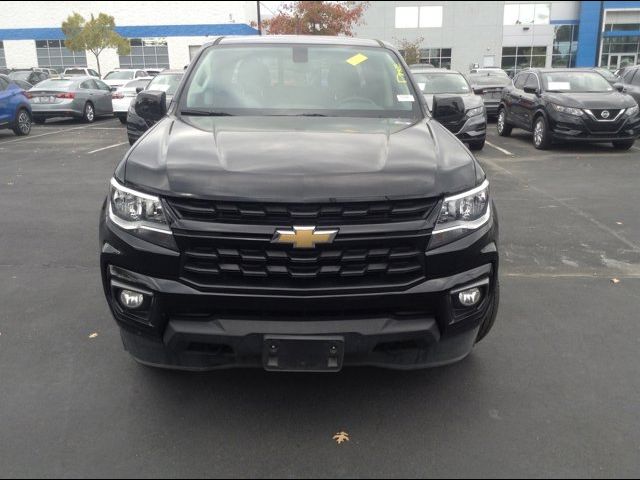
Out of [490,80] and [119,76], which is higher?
[119,76]

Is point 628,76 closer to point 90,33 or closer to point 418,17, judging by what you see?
point 90,33

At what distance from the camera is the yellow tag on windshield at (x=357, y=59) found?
427cm

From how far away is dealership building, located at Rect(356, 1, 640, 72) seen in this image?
49094mm

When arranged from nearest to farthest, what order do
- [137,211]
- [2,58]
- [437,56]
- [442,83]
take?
[137,211], [442,83], [2,58], [437,56]

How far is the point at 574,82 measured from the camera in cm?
1273

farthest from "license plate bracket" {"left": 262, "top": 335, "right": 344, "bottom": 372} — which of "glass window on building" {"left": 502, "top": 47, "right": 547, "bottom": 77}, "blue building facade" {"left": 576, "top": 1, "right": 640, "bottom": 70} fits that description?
"blue building facade" {"left": 576, "top": 1, "right": 640, "bottom": 70}

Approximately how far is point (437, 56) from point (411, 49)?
6.55m

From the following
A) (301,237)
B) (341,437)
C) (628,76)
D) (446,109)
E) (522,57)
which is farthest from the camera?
(522,57)

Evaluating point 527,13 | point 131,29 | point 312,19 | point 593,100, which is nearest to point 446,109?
point 593,100

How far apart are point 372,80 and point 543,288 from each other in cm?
214

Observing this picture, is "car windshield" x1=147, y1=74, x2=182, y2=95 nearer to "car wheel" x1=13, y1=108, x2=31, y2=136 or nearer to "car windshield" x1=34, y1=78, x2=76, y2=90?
"car wheel" x1=13, y1=108, x2=31, y2=136

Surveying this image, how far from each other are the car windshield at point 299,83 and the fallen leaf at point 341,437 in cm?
194

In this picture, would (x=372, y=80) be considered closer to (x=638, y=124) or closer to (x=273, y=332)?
(x=273, y=332)

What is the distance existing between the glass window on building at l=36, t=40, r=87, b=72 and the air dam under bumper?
52616mm
